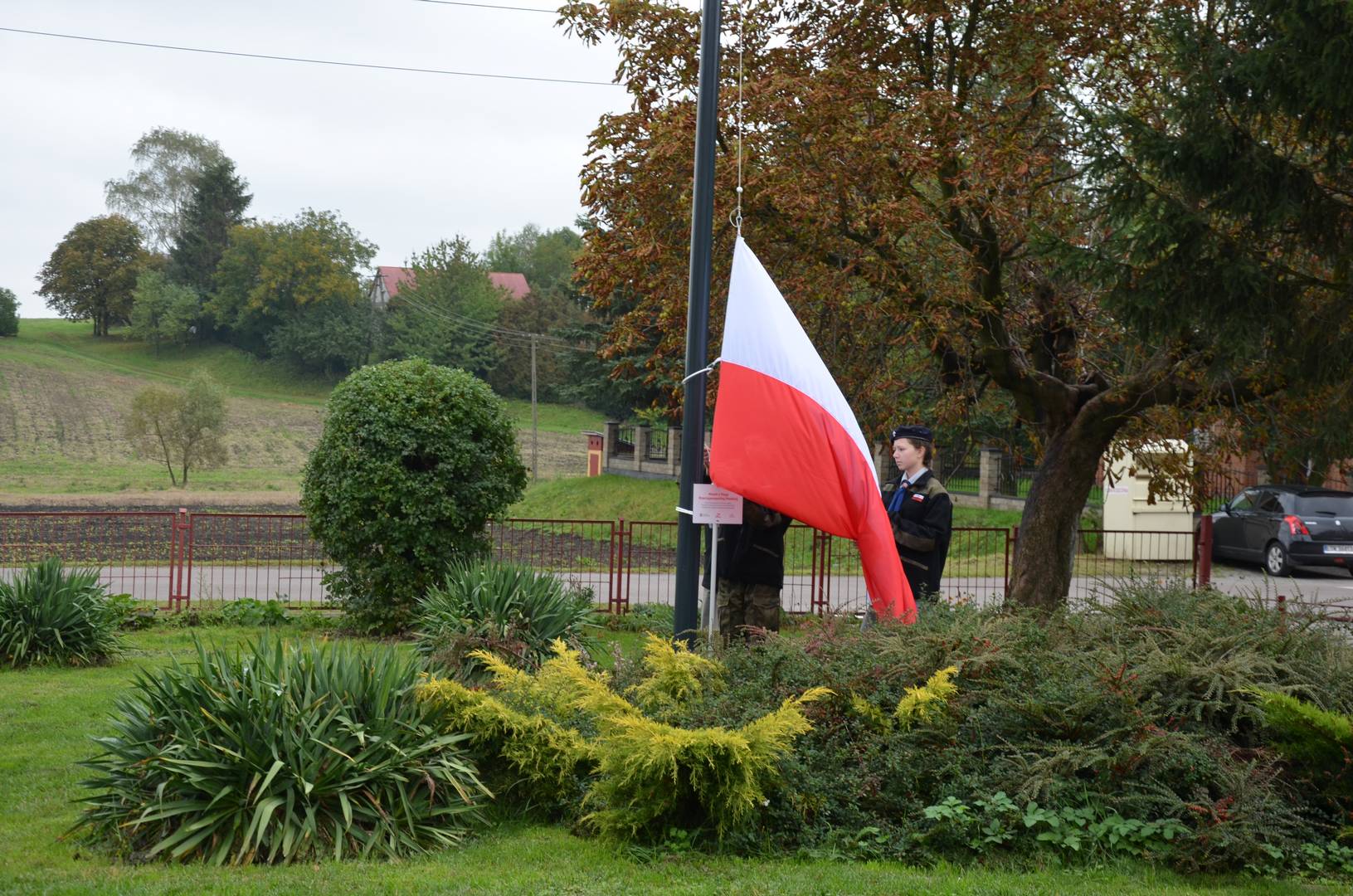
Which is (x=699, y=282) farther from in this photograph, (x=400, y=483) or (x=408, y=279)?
(x=408, y=279)

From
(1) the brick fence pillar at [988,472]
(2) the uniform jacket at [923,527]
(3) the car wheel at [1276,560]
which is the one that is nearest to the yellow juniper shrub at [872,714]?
(2) the uniform jacket at [923,527]

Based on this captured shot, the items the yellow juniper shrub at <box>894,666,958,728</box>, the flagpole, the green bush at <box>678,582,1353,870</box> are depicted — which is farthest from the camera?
the flagpole

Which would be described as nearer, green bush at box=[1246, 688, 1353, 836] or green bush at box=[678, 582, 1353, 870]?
green bush at box=[1246, 688, 1353, 836]

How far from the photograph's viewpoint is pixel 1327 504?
884 inches

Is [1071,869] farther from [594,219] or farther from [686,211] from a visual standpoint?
[594,219]

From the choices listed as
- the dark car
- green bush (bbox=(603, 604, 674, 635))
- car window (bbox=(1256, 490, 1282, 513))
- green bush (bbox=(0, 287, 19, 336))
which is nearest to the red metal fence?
green bush (bbox=(603, 604, 674, 635))

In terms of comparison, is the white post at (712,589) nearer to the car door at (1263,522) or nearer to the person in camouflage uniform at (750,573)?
the person in camouflage uniform at (750,573)

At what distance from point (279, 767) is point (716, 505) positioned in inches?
111

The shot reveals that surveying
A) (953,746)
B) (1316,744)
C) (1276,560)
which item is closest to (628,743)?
(953,746)

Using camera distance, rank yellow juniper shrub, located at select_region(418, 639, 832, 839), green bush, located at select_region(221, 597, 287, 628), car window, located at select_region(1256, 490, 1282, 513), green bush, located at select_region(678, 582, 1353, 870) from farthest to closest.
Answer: car window, located at select_region(1256, 490, 1282, 513)
green bush, located at select_region(221, 597, 287, 628)
green bush, located at select_region(678, 582, 1353, 870)
yellow juniper shrub, located at select_region(418, 639, 832, 839)

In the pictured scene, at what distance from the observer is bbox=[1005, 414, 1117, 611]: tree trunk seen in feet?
40.1

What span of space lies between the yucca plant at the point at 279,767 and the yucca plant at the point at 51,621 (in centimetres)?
Result: 473

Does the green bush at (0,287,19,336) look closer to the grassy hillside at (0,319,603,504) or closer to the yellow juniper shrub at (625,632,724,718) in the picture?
the grassy hillside at (0,319,603,504)

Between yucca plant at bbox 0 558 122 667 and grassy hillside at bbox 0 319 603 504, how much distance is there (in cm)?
2513
